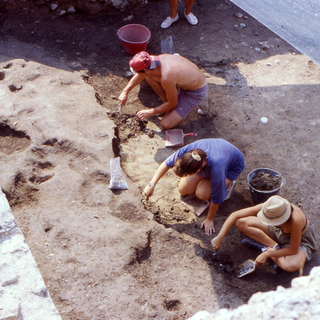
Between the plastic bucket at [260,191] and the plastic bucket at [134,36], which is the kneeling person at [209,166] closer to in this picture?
the plastic bucket at [260,191]

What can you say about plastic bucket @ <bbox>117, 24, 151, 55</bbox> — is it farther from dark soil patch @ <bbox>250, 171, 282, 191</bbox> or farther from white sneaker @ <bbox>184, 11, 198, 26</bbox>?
dark soil patch @ <bbox>250, 171, 282, 191</bbox>

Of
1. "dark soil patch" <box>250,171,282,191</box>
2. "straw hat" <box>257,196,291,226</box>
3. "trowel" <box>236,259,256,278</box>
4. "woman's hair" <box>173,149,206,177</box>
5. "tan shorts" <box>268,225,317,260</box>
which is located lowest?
"trowel" <box>236,259,256,278</box>

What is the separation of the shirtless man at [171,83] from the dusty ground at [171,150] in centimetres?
28

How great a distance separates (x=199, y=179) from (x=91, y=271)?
1520mm

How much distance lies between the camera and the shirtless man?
4.08 metres

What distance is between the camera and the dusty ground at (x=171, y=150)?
2.92 meters

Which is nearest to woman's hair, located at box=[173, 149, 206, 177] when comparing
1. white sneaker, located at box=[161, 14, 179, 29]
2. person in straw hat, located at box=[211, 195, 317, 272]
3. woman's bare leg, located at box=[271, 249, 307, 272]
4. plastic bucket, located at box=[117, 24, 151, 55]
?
person in straw hat, located at box=[211, 195, 317, 272]

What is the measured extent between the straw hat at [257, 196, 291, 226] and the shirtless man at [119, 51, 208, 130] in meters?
1.93

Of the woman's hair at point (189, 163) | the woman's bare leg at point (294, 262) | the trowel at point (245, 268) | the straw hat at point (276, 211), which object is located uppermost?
the woman's hair at point (189, 163)

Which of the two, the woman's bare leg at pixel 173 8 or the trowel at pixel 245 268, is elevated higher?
the woman's bare leg at pixel 173 8

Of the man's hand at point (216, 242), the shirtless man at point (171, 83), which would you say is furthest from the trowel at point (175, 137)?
the man's hand at point (216, 242)

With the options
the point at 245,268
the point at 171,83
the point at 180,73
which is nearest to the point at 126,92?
the point at 171,83

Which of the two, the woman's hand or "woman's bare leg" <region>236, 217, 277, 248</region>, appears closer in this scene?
the woman's hand

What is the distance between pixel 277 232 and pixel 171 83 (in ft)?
6.67
